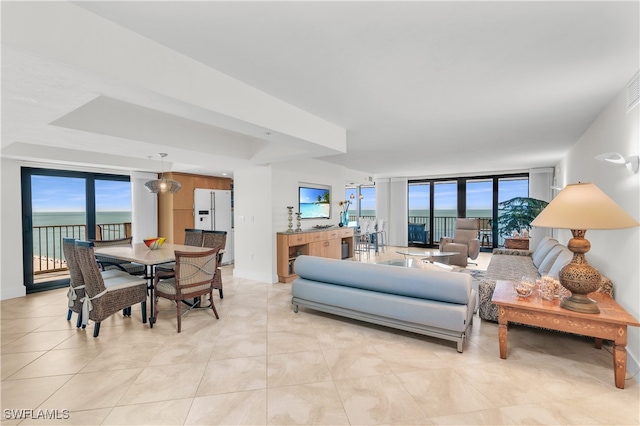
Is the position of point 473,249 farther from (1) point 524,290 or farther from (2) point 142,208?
(2) point 142,208

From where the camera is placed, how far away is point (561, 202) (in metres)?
2.33

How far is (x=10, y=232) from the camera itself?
14.7 ft

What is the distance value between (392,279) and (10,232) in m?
5.79

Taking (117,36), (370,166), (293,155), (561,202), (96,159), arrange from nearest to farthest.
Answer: (117,36) → (561,202) → (293,155) → (96,159) → (370,166)

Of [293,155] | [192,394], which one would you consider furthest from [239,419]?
[293,155]

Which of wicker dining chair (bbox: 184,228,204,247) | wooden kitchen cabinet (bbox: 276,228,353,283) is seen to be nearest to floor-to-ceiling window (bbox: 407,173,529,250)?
wooden kitchen cabinet (bbox: 276,228,353,283)

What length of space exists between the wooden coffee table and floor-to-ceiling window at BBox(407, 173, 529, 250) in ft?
20.9

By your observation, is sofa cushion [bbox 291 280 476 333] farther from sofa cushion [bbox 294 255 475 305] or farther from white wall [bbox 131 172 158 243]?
white wall [bbox 131 172 158 243]

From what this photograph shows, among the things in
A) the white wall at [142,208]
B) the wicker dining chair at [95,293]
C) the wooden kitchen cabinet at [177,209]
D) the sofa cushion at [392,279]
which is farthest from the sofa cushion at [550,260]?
the white wall at [142,208]

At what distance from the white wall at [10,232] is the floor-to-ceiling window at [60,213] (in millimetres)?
115

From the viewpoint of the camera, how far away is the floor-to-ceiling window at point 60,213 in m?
4.75

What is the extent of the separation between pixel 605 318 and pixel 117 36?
12.2ft

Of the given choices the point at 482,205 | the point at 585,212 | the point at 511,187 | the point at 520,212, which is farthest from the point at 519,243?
the point at 585,212

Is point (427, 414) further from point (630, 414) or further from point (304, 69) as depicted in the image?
point (304, 69)
